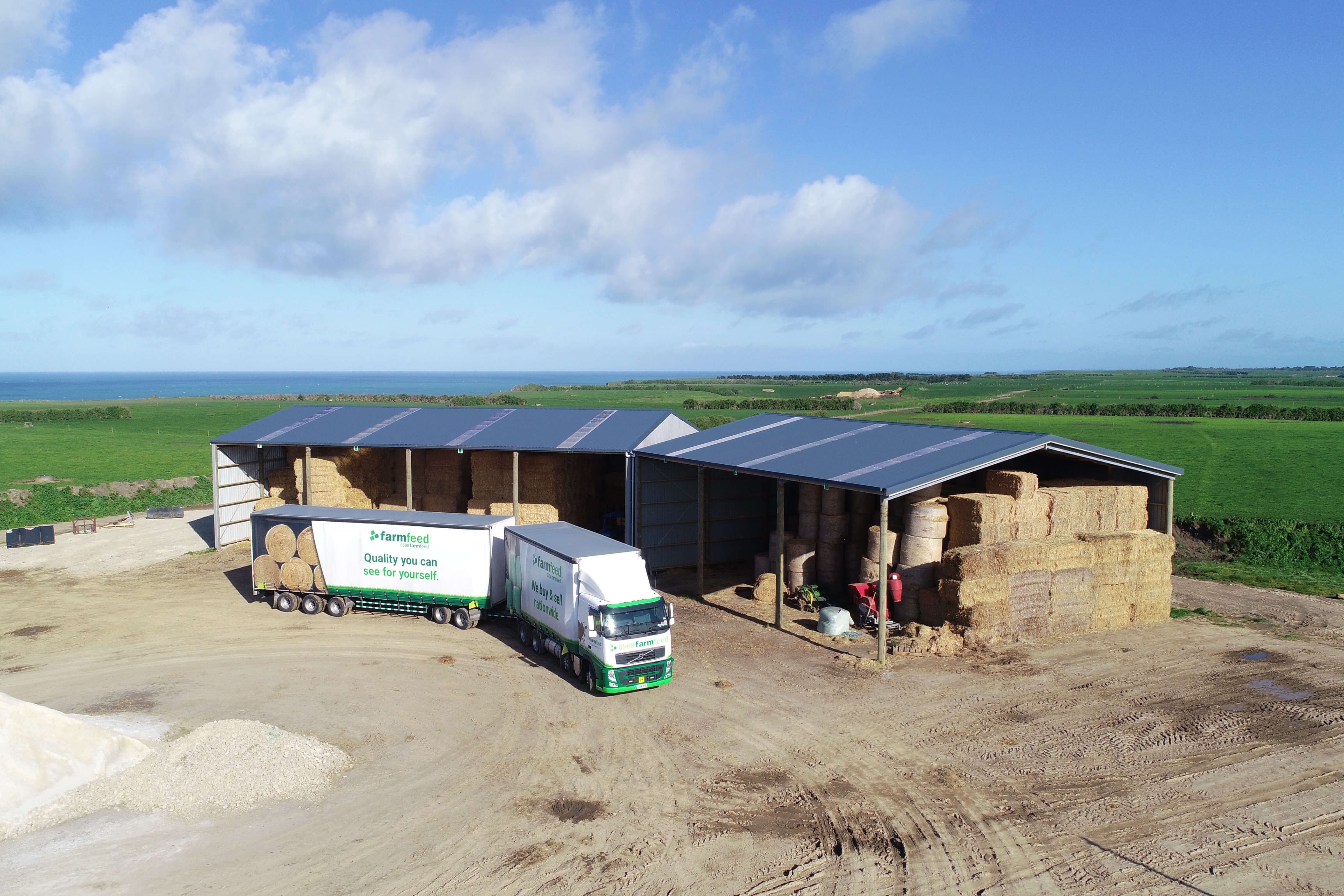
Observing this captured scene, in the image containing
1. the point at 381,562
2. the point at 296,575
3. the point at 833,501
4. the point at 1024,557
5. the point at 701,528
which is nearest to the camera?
the point at 1024,557

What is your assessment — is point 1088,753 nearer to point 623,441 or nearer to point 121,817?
point 121,817

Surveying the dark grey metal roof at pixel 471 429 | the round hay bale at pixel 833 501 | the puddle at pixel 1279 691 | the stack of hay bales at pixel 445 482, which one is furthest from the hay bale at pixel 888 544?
the stack of hay bales at pixel 445 482

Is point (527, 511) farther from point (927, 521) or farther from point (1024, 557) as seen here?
point (1024, 557)

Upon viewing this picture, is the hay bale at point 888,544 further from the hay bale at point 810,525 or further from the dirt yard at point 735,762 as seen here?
the hay bale at point 810,525

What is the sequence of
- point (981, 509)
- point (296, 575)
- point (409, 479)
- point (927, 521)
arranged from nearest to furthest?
point (981, 509)
point (927, 521)
point (296, 575)
point (409, 479)

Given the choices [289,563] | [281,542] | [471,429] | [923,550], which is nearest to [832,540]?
[923,550]

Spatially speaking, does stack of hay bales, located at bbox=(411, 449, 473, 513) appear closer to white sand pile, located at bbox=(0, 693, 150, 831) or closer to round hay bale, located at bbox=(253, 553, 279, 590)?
round hay bale, located at bbox=(253, 553, 279, 590)

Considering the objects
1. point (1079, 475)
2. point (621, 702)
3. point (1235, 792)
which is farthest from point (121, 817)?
point (1079, 475)

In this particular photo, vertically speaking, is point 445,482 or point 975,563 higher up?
point 445,482

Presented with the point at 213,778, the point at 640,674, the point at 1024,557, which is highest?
the point at 1024,557
